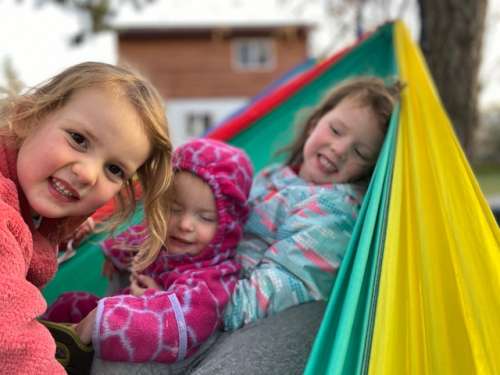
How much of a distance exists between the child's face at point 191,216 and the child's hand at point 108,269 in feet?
0.96

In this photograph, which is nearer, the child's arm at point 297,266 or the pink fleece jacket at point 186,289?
the pink fleece jacket at point 186,289

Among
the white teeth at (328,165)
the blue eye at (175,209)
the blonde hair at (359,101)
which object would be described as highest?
the blonde hair at (359,101)

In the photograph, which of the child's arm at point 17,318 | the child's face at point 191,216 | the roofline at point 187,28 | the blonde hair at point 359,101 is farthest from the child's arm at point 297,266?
the roofline at point 187,28

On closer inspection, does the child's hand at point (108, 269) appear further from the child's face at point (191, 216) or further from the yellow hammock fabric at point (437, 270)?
the yellow hammock fabric at point (437, 270)

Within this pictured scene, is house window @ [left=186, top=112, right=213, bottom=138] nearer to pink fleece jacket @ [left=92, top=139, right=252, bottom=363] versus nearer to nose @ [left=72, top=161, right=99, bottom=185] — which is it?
pink fleece jacket @ [left=92, top=139, right=252, bottom=363]

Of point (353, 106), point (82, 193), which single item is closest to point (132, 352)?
point (82, 193)

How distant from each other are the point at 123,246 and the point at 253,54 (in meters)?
16.4

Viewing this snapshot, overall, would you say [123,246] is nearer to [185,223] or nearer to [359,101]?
[185,223]

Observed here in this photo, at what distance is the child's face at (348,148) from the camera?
6.41ft

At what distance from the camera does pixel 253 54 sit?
17.6 meters

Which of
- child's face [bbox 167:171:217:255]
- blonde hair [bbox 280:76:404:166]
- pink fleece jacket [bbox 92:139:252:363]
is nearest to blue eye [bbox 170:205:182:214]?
child's face [bbox 167:171:217:255]

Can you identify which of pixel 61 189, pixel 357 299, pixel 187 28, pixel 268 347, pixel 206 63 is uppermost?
pixel 187 28

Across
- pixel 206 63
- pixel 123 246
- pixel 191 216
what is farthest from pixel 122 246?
pixel 206 63

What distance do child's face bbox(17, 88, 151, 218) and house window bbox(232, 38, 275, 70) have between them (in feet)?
54.1
